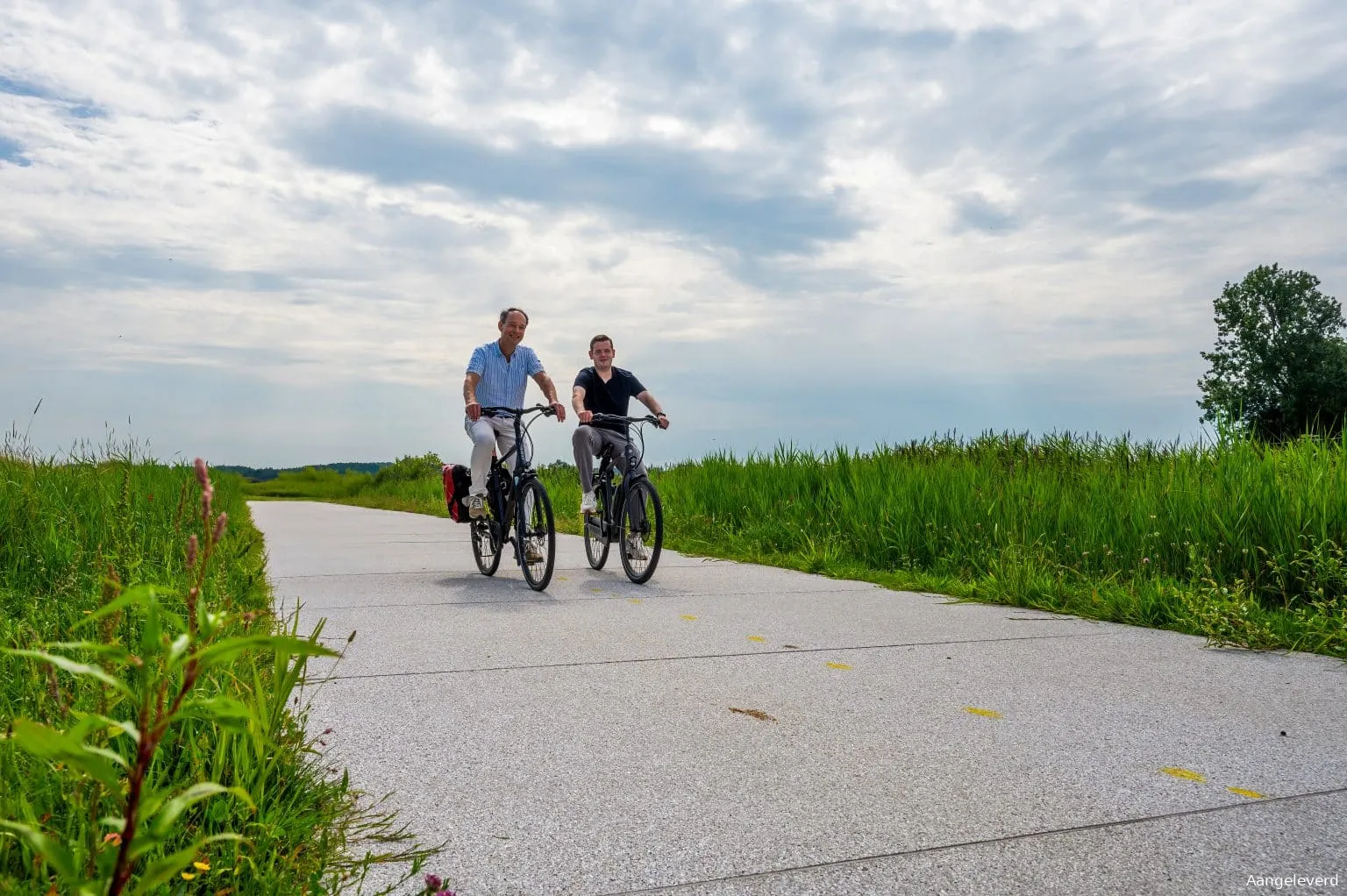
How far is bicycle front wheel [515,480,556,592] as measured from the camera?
8172mm

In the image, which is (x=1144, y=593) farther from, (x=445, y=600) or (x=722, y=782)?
(x=445, y=600)

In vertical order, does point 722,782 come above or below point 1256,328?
below

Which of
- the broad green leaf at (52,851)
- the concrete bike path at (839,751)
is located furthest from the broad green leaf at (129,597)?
the concrete bike path at (839,751)

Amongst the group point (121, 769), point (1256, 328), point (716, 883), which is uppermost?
point (1256, 328)

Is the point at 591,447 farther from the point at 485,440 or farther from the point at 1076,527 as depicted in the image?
the point at 1076,527

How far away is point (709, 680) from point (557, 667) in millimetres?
837

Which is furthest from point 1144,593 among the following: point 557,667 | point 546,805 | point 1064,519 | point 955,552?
point 546,805

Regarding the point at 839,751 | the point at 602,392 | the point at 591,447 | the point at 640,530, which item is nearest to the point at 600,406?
the point at 602,392

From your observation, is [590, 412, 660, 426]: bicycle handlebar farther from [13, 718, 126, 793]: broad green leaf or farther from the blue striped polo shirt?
[13, 718, 126, 793]: broad green leaf

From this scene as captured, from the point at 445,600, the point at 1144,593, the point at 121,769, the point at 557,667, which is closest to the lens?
the point at 121,769

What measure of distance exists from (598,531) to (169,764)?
21.6 feet

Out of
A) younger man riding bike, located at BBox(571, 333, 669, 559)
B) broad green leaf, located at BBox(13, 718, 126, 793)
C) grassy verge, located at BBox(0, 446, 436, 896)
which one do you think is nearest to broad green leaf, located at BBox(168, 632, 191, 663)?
grassy verge, located at BBox(0, 446, 436, 896)

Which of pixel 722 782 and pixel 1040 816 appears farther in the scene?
pixel 722 782

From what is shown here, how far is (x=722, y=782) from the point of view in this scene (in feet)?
11.0
